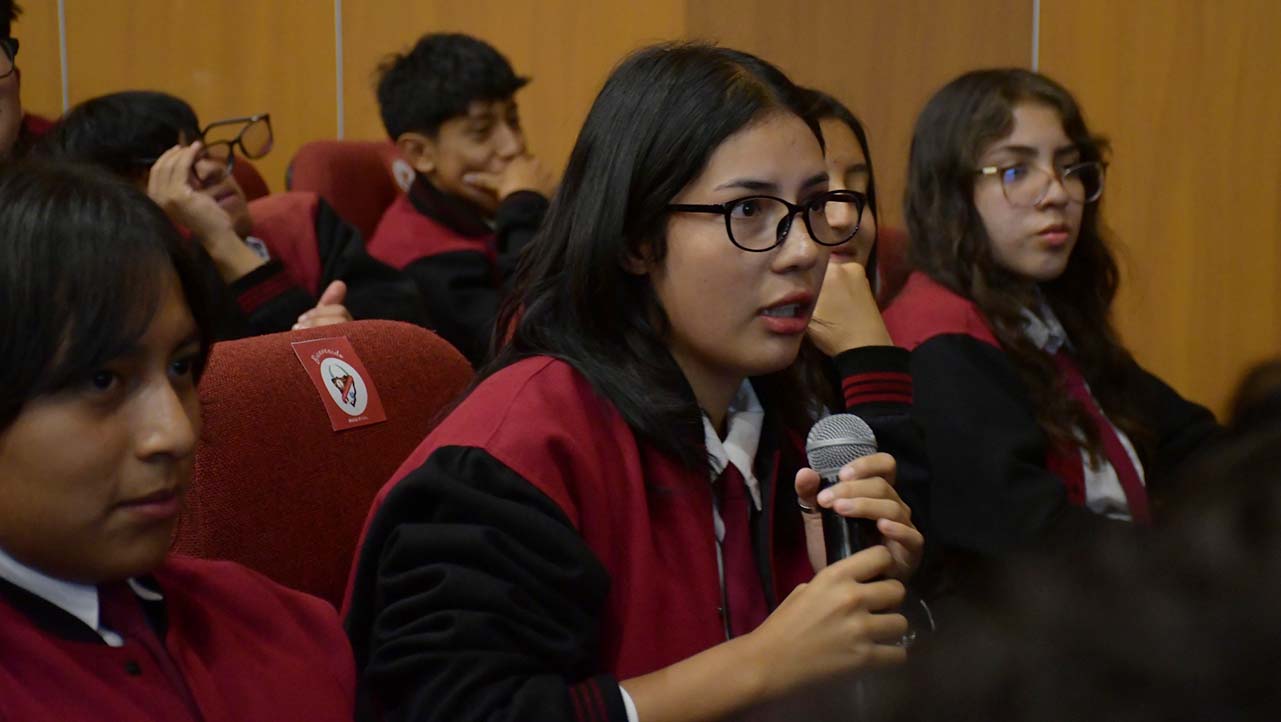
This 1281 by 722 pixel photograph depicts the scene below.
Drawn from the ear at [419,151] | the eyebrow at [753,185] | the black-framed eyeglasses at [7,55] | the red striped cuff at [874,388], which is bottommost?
the red striped cuff at [874,388]

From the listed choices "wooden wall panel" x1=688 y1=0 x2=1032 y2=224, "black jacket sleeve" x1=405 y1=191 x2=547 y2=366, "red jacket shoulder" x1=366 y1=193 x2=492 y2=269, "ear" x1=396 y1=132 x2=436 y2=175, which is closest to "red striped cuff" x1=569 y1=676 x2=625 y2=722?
"black jacket sleeve" x1=405 y1=191 x2=547 y2=366

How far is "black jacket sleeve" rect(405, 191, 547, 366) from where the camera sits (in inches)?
122

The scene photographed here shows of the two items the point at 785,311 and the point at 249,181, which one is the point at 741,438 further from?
the point at 249,181

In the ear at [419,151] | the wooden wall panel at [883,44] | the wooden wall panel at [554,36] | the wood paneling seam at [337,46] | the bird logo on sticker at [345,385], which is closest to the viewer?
the bird logo on sticker at [345,385]

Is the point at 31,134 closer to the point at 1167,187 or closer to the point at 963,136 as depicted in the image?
the point at 963,136

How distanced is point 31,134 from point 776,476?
63.7 inches

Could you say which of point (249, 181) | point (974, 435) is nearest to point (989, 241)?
point (974, 435)

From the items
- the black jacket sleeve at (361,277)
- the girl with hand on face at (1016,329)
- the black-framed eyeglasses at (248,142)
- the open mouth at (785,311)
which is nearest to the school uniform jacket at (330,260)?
the black jacket sleeve at (361,277)

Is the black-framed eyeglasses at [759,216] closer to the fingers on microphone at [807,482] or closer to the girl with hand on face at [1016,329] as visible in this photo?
the fingers on microphone at [807,482]

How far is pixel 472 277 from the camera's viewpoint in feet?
10.6

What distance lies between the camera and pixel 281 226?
286 cm

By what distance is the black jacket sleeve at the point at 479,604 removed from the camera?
3.76 feet

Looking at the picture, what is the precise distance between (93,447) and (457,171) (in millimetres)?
2595

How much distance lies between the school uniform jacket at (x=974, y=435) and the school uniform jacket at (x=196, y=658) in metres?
1.17
